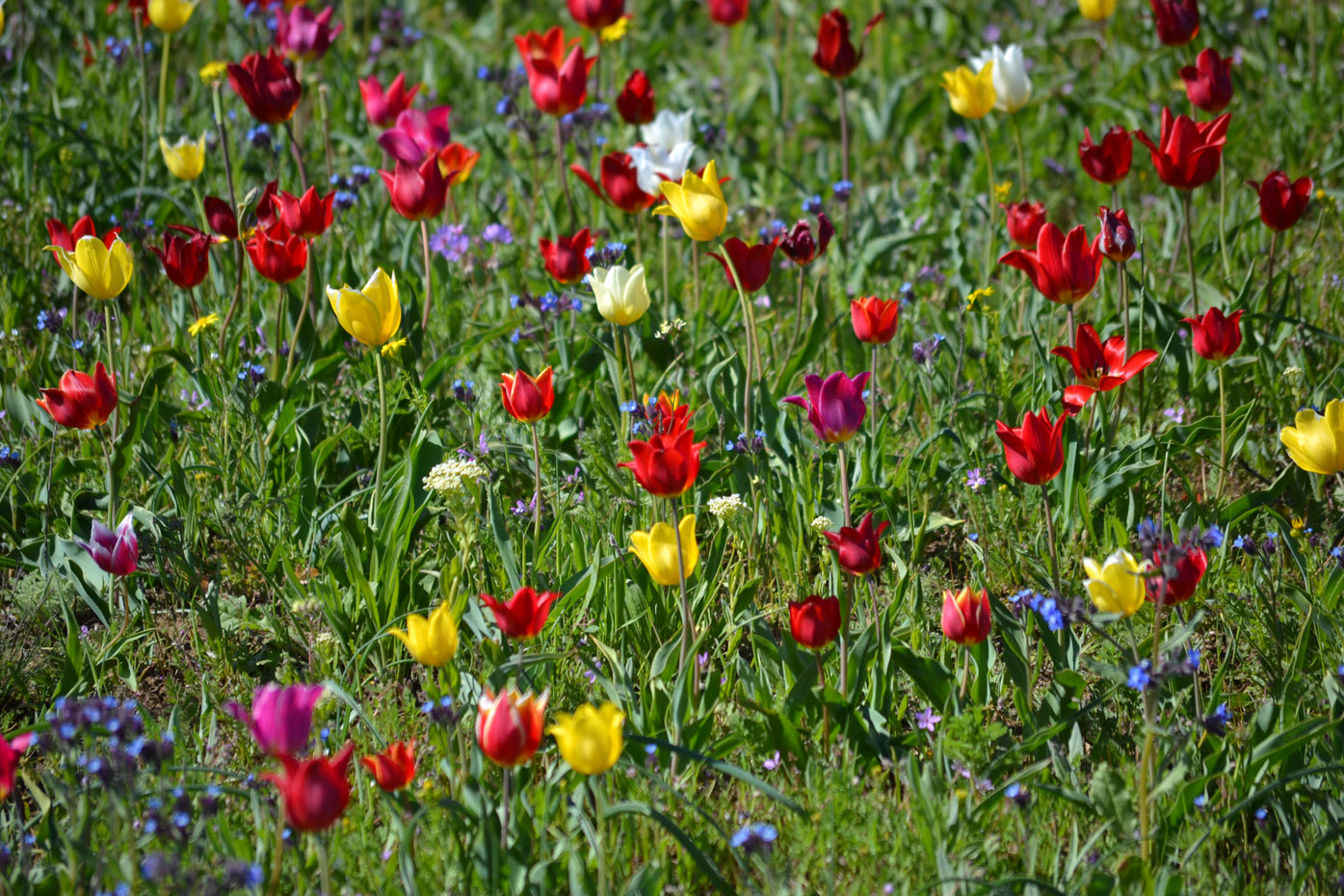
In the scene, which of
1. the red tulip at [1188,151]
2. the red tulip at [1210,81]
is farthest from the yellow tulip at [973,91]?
the red tulip at [1188,151]

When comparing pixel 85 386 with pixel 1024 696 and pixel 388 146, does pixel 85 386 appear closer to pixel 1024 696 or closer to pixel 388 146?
pixel 388 146

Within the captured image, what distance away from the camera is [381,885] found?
157 centimetres

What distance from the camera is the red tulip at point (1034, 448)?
1884 mm

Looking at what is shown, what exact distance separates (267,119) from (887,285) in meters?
1.88

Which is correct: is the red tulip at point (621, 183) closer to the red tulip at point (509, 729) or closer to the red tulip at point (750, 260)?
the red tulip at point (750, 260)

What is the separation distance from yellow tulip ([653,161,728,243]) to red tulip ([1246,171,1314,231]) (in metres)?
1.26

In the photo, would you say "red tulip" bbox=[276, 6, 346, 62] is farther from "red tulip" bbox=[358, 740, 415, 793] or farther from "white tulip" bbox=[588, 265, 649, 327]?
"red tulip" bbox=[358, 740, 415, 793]

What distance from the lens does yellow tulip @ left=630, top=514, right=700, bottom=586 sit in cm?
179

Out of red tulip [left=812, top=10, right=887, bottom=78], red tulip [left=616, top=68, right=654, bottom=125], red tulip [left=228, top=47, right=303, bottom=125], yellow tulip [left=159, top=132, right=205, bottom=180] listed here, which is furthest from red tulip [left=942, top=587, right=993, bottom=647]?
yellow tulip [left=159, top=132, right=205, bottom=180]

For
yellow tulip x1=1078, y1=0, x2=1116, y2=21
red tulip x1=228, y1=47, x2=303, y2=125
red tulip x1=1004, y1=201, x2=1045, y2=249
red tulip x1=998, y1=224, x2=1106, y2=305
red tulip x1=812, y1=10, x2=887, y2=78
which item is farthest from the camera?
yellow tulip x1=1078, y1=0, x2=1116, y2=21

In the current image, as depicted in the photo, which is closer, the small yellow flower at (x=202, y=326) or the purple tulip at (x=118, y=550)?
the purple tulip at (x=118, y=550)

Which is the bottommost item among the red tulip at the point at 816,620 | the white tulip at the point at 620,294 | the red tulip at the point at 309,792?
the red tulip at the point at 816,620

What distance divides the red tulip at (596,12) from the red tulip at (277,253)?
4.93ft

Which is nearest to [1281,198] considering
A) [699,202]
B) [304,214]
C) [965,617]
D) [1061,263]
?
[1061,263]
